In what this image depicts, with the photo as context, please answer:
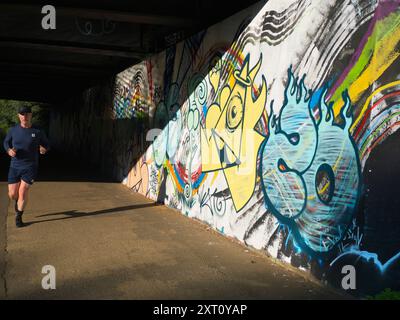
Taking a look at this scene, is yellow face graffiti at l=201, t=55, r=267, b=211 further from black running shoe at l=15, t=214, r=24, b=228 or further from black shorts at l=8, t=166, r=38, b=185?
black running shoe at l=15, t=214, r=24, b=228

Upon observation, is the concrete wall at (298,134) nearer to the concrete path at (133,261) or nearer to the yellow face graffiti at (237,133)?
the yellow face graffiti at (237,133)

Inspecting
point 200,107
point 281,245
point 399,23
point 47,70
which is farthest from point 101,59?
point 399,23

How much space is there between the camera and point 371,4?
391 cm

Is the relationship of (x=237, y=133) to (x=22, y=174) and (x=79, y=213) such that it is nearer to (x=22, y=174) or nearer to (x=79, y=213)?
(x=22, y=174)

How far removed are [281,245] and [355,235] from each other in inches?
49.6

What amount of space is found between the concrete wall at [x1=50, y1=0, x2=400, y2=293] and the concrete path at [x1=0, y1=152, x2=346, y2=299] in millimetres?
315

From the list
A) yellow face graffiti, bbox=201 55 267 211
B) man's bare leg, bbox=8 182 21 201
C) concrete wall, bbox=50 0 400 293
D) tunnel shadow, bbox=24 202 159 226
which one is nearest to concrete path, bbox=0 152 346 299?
tunnel shadow, bbox=24 202 159 226

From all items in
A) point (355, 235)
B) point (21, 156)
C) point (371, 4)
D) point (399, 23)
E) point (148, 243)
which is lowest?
point (148, 243)

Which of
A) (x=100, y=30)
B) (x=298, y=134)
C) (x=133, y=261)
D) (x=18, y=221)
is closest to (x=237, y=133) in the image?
(x=298, y=134)

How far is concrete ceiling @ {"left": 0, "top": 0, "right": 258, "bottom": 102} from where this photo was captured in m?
7.85

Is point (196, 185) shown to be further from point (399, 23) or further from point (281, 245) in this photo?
point (399, 23)

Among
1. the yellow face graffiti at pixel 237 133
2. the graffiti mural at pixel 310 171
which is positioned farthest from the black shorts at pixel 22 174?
the graffiti mural at pixel 310 171

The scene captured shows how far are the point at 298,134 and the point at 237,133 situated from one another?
153 cm

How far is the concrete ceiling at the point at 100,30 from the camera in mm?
7848
